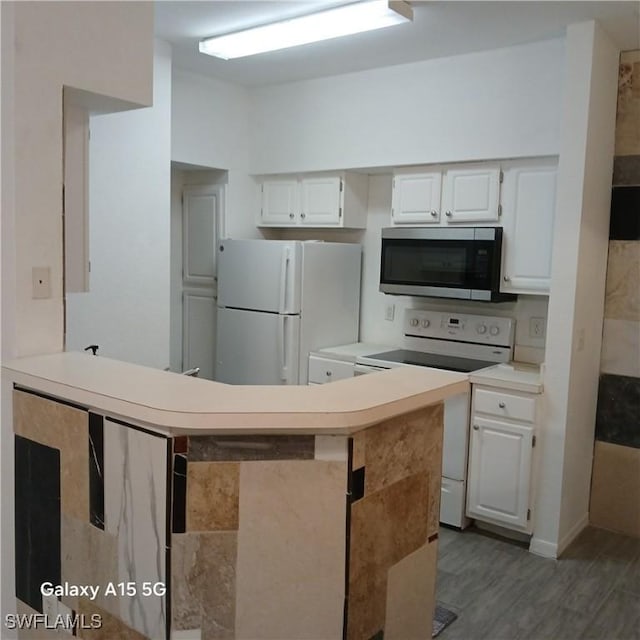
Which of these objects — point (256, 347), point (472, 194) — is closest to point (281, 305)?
point (256, 347)

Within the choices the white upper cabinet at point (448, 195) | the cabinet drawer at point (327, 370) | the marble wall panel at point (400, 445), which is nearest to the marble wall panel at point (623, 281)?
the white upper cabinet at point (448, 195)

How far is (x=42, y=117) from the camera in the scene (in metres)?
2.21

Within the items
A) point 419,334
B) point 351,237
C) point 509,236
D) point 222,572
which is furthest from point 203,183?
point 222,572

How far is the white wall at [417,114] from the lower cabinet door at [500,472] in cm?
148

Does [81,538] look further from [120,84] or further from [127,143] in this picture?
[127,143]

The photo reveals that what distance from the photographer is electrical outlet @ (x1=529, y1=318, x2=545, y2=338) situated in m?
3.80

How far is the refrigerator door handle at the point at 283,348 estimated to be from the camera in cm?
415

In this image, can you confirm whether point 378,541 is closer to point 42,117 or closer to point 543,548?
point 42,117

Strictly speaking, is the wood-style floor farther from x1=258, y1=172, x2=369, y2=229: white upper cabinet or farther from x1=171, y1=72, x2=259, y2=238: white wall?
x1=171, y1=72, x2=259, y2=238: white wall

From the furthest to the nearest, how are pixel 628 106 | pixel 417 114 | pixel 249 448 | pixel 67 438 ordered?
pixel 417 114 < pixel 628 106 < pixel 67 438 < pixel 249 448

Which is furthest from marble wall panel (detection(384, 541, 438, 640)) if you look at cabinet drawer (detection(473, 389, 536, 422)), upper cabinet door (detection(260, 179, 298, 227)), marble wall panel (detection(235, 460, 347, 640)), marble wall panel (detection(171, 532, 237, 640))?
upper cabinet door (detection(260, 179, 298, 227))

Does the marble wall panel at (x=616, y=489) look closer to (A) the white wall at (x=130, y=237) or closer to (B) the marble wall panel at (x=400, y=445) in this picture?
(B) the marble wall panel at (x=400, y=445)

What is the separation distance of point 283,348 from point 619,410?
200cm

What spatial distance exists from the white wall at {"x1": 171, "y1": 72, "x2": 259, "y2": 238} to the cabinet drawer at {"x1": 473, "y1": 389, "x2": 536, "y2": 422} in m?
2.13
